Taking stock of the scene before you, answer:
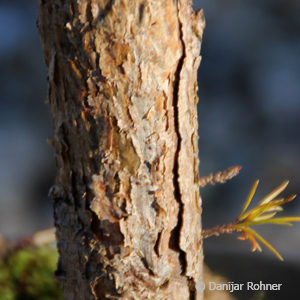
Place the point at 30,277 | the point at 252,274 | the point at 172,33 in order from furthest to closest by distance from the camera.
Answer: the point at 252,274, the point at 30,277, the point at 172,33

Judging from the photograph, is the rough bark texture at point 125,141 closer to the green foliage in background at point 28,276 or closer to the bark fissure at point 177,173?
the bark fissure at point 177,173

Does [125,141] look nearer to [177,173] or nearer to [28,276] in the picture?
[177,173]

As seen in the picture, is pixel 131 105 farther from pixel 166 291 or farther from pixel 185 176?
pixel 166 291

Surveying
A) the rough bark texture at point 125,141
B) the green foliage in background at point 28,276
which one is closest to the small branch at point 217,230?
the rough bark texture at point 125,141

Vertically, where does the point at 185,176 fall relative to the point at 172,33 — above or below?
below

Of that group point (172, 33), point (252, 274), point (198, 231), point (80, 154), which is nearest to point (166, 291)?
point (198, 231)

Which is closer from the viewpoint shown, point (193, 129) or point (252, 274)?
point (193, 129)

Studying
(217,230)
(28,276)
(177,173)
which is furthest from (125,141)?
(28,276)
